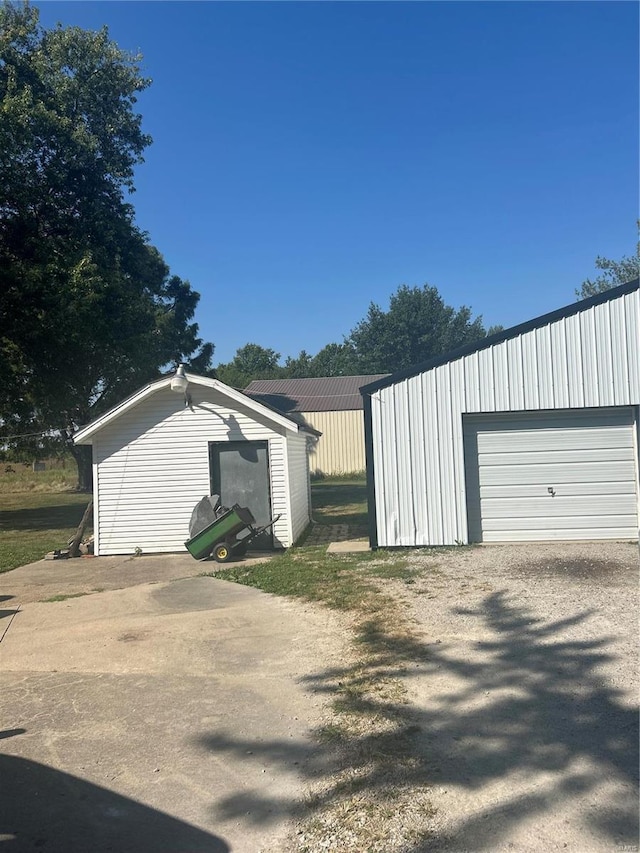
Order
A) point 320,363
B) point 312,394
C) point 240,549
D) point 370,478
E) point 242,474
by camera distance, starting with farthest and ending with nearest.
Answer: point 320,363, point 312,394, point 242,474, point 240,549, point 370,478

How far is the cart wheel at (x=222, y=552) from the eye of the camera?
34.5 ft

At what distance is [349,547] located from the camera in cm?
1091

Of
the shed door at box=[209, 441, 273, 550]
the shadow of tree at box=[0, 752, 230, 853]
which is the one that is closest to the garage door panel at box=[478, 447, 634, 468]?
the shed door at box=[209, 441, 273, 550]

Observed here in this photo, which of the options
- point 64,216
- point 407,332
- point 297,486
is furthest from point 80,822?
point 407,332

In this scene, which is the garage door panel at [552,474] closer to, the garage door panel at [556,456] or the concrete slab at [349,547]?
the garage door panel at [556,456]

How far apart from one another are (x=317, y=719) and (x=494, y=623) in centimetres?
242

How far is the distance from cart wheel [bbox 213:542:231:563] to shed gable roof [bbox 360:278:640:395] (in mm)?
3555

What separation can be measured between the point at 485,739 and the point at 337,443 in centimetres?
3084

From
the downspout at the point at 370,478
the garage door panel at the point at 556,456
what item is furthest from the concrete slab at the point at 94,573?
the garage door panel at the point at 556,456

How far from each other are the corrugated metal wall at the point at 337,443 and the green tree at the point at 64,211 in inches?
636

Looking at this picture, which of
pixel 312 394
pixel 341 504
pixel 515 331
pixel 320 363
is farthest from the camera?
pixel 320 363

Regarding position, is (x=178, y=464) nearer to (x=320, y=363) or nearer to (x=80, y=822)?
(x=80, y=822)

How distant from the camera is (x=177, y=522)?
38.9 feet

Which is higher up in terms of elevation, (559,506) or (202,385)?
(202,385)
